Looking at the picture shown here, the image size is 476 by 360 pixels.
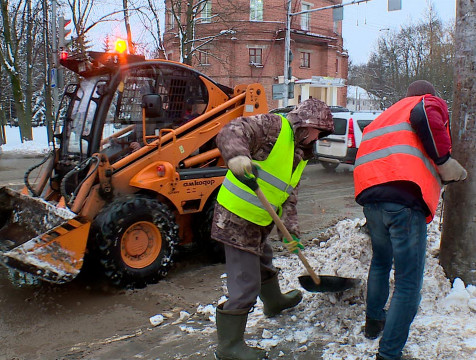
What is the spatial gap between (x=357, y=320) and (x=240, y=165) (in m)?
1.59

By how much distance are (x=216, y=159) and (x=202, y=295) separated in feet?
5.77

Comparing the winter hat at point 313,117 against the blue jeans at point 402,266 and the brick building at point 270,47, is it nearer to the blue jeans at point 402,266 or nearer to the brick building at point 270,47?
the blue jeans at point 402,266

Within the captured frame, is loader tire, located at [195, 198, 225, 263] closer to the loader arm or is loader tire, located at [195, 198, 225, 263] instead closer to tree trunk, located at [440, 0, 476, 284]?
the loader arm

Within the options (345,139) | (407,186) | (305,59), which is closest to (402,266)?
(407,186)

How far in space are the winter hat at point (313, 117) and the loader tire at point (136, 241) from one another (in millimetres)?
2035

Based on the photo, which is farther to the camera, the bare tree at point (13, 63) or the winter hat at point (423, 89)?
the bare tree at point (13, 63)

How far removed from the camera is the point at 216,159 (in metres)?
5.68

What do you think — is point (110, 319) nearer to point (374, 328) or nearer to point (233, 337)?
point (233, 337)

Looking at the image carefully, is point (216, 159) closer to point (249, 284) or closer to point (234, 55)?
point (249, 284)

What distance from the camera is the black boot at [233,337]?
308cm

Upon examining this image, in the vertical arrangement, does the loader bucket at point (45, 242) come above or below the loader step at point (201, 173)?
below

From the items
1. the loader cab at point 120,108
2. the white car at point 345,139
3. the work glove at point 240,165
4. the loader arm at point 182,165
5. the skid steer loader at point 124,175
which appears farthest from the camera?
the white car at point 345,139

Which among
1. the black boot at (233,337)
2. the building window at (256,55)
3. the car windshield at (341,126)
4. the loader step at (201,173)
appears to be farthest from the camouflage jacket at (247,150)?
the building window at (256,55)

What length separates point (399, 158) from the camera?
281 centimetres
